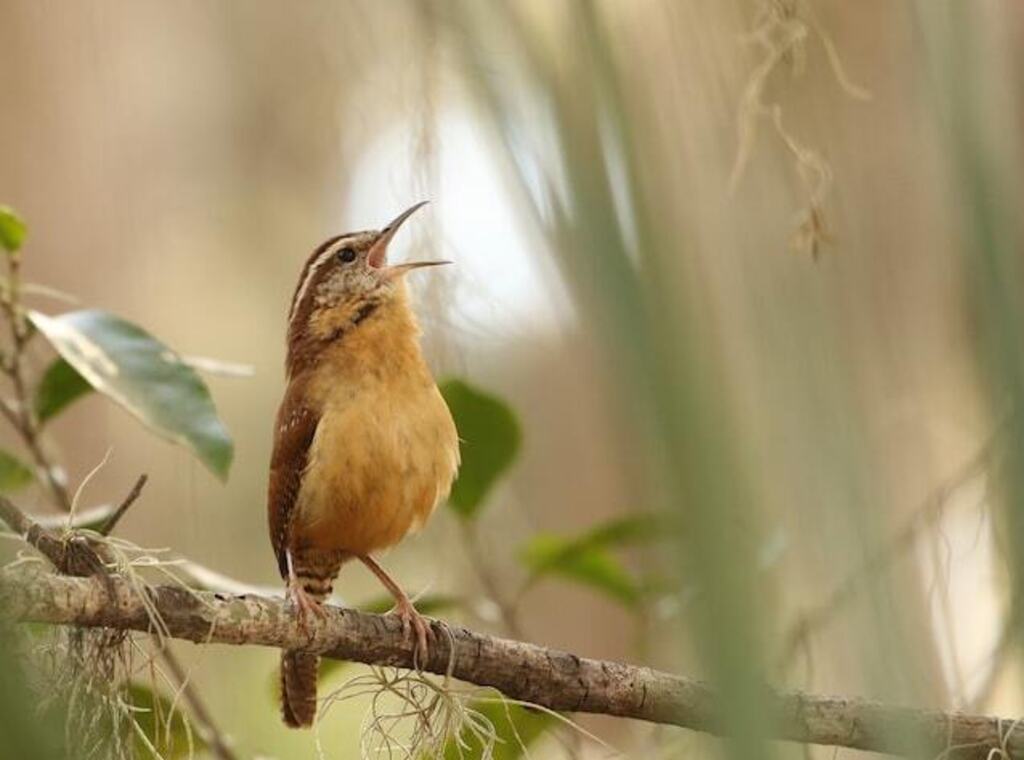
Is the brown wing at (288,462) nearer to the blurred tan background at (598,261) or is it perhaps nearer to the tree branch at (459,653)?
the blurred tan background at (598,261)

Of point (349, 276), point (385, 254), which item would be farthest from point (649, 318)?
point (385, 254)

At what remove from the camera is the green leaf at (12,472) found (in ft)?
10.1

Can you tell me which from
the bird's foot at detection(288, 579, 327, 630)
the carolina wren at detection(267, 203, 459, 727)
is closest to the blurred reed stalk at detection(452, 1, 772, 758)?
the bird's foot at detection(288, 579, 327, 630)

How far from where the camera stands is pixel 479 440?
347cm

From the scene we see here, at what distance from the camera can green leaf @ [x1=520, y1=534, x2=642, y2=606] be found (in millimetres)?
3473

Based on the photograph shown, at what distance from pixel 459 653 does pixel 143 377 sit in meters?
0.84

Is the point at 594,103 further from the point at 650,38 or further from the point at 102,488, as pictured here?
the point at 102,488

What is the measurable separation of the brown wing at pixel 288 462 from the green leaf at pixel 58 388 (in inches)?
16.4

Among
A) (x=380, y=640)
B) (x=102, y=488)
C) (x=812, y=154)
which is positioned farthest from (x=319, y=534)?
(x=102, y=488)

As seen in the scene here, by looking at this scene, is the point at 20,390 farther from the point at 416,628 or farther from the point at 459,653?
the point at 459,653

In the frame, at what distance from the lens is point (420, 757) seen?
2416 mm

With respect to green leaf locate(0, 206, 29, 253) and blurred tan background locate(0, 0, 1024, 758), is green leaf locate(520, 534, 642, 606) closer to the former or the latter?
blurred tan background locate(0, 0, 1024, 758)

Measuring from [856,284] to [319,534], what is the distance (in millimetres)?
2394

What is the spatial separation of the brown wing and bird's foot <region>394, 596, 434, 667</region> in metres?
0.51
